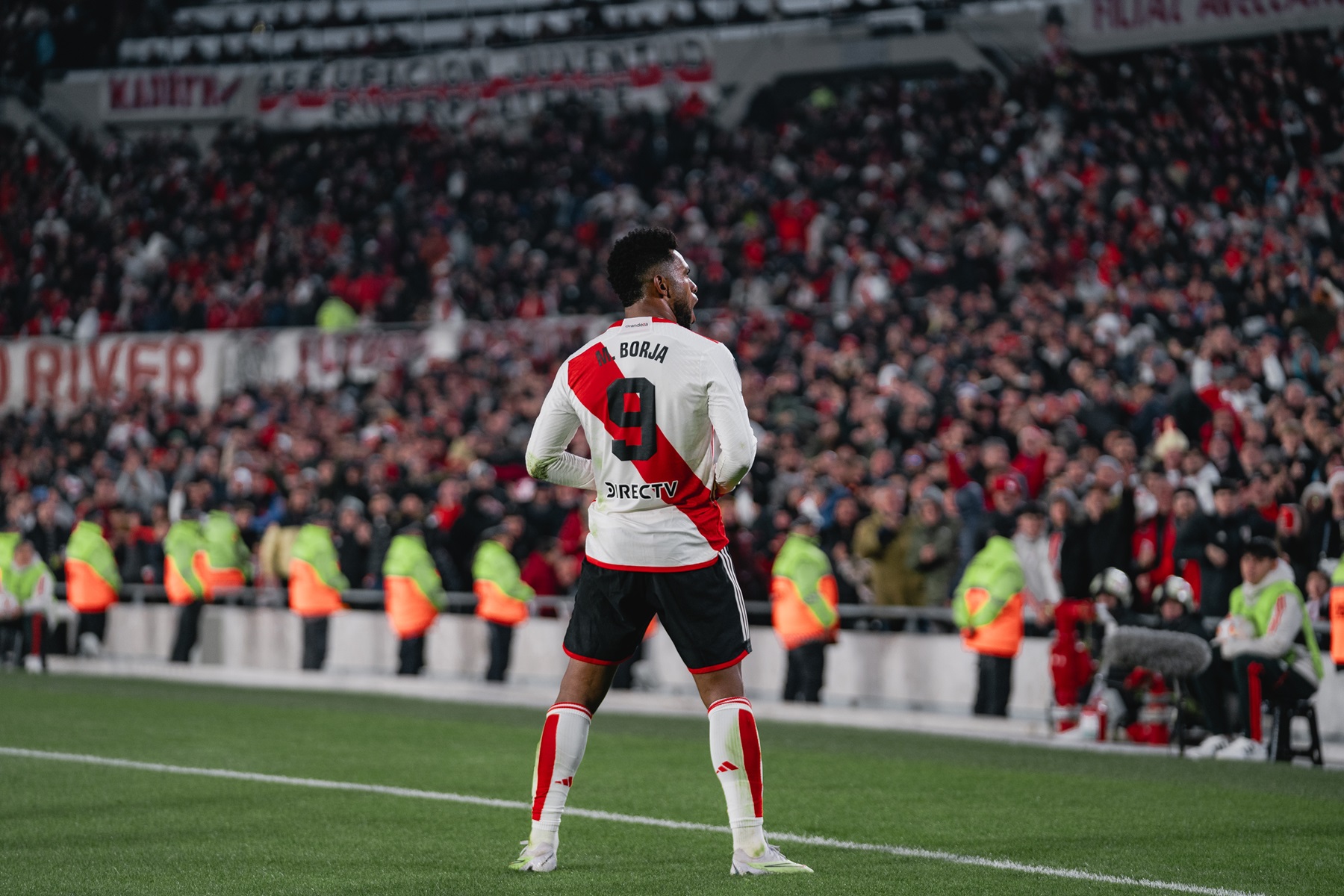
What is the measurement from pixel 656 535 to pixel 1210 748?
7221 millimetres

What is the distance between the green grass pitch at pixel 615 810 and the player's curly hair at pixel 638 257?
2079 millimetres

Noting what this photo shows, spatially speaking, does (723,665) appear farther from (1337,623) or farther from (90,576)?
(90,576)

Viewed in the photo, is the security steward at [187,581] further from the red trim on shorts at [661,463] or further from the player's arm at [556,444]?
the red trim on shorts at [661,463]

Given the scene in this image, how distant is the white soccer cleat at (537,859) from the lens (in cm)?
651

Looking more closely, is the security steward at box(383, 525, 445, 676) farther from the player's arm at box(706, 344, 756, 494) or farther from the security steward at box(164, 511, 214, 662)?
the player's arm at box(706, 344, 756, 494)

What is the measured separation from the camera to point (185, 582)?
67.6 ft

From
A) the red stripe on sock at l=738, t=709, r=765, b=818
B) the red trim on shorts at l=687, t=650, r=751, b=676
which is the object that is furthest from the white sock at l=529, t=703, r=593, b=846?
the red stripe on sock at l=738, t=709, r=765, b=818

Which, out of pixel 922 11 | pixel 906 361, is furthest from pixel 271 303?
pixel 906 361

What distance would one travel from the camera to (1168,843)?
745 centimetres

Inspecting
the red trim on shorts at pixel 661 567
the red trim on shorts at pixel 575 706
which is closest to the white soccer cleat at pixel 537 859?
the red trim on shorts at pixel 575 706

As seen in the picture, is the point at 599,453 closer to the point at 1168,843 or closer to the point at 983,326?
the point at 1168,843

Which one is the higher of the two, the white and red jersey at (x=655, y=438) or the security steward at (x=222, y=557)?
the white and red jersey at (x=655, y=438)

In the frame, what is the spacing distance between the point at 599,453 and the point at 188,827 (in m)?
2.79

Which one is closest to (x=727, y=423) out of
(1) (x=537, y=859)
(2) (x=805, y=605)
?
(1) (x=537, y=859)
